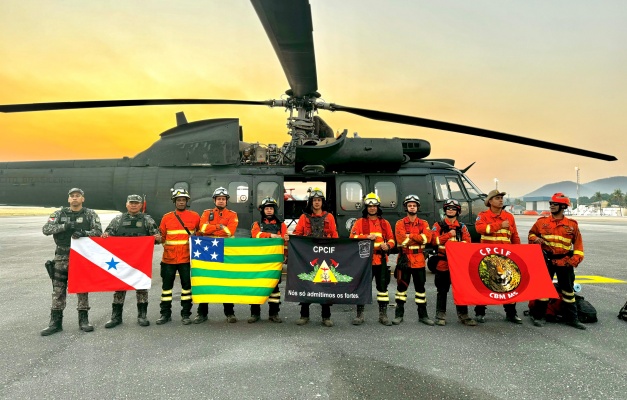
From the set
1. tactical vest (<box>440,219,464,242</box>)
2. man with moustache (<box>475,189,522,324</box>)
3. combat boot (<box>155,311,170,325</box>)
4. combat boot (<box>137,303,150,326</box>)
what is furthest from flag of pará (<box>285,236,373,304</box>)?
combat boot (<box>137,303,150,326</box>)

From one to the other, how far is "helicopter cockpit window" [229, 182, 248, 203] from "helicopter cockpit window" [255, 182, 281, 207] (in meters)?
0.34

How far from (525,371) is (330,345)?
2341mm

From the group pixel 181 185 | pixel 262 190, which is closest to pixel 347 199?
pixel 262 190

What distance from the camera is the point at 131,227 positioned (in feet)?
19.9

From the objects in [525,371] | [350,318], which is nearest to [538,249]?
[525,371]

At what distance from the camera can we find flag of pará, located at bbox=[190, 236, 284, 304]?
5.83 m

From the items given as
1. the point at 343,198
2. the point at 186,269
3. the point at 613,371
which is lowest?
the point at 613,371

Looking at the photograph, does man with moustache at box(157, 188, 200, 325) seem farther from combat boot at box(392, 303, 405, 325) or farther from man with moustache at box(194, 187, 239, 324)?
combat boot at box(392, 303, 405, 325)

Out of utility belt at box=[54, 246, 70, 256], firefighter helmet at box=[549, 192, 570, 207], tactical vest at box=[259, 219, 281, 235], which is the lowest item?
utility belt at box=[54, 246, 70, 256]

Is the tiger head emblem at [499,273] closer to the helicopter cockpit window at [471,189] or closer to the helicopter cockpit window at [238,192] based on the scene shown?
the helicopter cockpit window at [471,189]

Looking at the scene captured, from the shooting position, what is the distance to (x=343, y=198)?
368 inches

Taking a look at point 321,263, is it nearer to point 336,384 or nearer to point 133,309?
point 336,384

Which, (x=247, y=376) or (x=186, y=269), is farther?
(x=186, y=269)

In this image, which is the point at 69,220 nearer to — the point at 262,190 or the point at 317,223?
the point at 317,223
